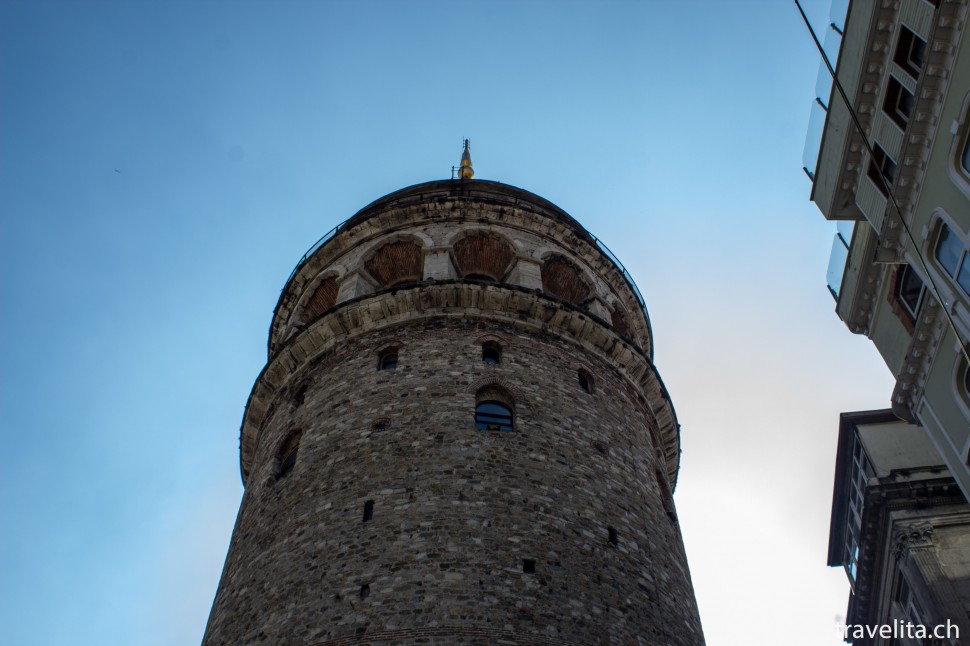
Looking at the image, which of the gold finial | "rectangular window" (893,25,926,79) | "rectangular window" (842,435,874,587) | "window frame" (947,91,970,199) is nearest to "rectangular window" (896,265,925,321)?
"window frame" (947,91,970,199)

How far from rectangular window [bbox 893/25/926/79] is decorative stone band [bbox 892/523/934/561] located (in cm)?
976

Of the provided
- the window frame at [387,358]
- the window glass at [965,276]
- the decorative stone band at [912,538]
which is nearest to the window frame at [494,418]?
the window frame at [387,358]

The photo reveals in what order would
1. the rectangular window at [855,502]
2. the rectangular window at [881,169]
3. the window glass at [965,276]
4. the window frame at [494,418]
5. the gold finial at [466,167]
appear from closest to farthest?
1. the window glass at [965,276]
2. the rectangular window at [881,169]
3. the window frame at [494,418]
4. the rectangular window at [855,502]
5. the gold finial at [466,167]

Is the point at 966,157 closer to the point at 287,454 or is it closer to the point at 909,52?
the point at 909,52

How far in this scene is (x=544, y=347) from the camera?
16.7m

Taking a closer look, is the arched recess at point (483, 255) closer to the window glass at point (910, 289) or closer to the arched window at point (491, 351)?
the arched window at point (491, 351)

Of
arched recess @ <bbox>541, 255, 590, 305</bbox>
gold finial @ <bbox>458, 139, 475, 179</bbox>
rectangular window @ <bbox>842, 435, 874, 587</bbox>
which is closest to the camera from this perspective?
rectangular window @ <bbox>842, 435, 874, 587</bbox>

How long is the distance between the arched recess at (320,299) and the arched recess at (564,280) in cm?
509

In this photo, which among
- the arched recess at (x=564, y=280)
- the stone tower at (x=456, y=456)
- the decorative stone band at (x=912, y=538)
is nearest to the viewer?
the stone tower at (x=456, y=456)

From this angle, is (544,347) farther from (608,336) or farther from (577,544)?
(577,544)

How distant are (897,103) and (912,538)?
30.8 ft

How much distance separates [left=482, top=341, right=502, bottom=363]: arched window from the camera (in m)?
16.2

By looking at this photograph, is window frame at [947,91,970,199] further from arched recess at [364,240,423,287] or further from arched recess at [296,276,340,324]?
arched recess at [296,276,340,324]

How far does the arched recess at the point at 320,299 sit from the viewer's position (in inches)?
816
